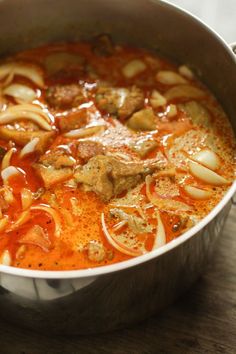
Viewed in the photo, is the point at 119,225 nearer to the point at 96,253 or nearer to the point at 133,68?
the point at 96,253

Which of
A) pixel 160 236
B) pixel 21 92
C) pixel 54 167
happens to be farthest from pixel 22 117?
pixel 160 236

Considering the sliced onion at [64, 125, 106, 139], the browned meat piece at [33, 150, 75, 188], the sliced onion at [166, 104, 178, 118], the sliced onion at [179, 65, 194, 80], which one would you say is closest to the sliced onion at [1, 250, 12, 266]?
the browned meat piece at [33, 150, 75, 188]

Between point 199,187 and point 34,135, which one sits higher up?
point 34,135

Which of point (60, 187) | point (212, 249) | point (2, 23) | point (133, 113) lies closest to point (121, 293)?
point (212, 249)

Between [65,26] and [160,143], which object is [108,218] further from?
[65,26]

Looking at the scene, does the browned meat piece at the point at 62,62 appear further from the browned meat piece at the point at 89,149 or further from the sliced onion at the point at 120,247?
the sliced onion at the point at 120,247

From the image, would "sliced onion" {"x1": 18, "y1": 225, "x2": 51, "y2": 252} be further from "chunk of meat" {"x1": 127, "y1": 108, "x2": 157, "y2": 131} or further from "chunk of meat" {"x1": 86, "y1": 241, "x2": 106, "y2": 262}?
"chunk of meat" {"x1": 127, "y1": 108, "x2": 157, "y2": 131}
